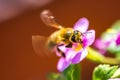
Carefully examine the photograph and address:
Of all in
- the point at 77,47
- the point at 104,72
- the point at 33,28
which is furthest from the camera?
the point at 33,28

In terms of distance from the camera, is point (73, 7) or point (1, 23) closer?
point (73, 7)

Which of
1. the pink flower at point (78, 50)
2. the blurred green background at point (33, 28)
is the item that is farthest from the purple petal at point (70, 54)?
the blurred green background at point (33, 28)

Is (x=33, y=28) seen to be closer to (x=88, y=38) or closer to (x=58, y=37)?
(x=58, y=37)

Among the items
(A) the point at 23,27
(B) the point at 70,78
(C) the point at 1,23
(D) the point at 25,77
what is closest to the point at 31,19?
(A) the point at 23,27

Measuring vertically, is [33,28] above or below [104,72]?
above

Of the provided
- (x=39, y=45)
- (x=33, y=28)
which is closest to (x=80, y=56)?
(x=39, y=45)

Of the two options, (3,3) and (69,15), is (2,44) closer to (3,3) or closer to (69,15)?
(3,3)

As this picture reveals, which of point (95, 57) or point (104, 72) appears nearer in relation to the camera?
point (104, 72)
